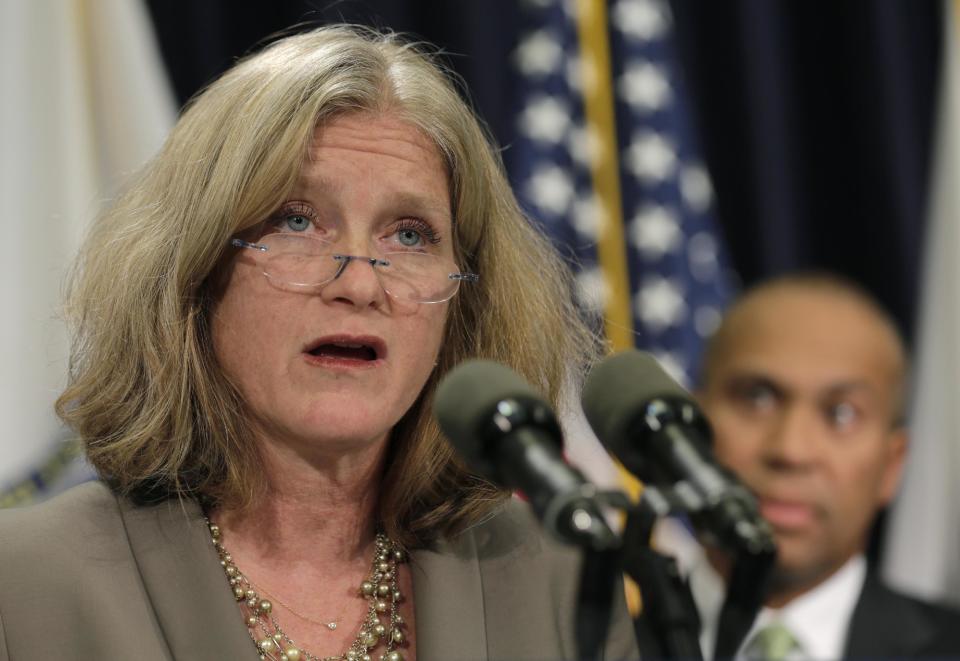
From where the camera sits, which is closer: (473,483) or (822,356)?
(473,483)

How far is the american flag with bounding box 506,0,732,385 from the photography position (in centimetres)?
311

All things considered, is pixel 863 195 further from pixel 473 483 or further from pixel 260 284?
pixel 260 284

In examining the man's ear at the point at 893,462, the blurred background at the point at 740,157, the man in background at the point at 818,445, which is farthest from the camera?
the blurred background at the point at 740,157

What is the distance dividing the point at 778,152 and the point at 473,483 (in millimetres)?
1643

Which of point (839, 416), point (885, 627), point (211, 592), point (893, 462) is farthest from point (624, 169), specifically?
point (211, 592)

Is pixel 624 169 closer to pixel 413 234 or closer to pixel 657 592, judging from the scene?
pixel 413 234

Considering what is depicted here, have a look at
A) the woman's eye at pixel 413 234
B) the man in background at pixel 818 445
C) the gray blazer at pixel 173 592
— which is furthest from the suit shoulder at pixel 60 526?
the man in background at pixel 818 445

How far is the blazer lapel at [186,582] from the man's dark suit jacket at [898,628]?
1354 mm

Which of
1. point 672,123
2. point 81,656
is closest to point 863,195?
point 672,123

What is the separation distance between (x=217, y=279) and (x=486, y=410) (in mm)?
751

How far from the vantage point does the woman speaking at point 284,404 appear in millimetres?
1568

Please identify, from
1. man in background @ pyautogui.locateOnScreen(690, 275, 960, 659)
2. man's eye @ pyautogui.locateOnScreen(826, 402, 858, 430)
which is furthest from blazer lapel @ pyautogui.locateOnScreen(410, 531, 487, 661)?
man's eye @ pyautogui.locateOnScreen(826, 402, 858, 430)

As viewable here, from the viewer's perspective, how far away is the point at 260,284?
5.30ft

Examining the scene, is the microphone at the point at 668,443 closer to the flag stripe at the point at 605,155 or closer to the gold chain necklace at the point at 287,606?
the gold chain necklace at the point at 287,606
